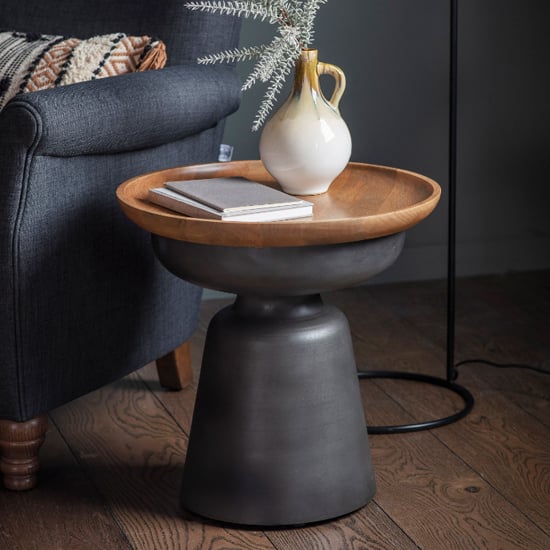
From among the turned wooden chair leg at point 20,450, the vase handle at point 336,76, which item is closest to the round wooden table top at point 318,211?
the vase handle at point 336,76

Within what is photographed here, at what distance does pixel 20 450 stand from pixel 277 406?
0.46m

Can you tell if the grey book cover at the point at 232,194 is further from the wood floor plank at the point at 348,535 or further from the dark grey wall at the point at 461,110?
the dark grey wall at the point at 461,110

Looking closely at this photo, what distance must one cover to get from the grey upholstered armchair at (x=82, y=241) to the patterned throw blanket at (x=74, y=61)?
105 millimetres

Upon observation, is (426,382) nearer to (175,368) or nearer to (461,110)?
(175,368)

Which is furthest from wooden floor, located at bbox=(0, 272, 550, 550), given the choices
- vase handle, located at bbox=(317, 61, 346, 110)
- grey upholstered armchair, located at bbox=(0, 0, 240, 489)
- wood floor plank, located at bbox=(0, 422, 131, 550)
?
vase handle, located at bbox=(317, 61, 346, 110)

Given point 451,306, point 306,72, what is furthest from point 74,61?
point 451,306

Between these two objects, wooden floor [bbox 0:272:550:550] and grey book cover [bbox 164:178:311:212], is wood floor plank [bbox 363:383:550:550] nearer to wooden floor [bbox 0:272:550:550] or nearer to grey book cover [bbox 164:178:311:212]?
wooden floor [bbox 0:272:550:550]

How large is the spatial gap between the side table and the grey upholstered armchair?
0.12m

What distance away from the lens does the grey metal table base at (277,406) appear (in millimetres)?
1459

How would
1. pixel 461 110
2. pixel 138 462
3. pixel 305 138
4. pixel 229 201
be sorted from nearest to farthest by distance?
pixel 229 201, pixel 305 138, pixel 138 462, pixel 461 110

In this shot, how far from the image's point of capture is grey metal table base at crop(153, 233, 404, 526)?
146 cm

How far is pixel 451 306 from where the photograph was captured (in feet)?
6.65

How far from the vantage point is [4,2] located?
7.08 feet

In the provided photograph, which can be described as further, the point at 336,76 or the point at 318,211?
the point at 336,76
